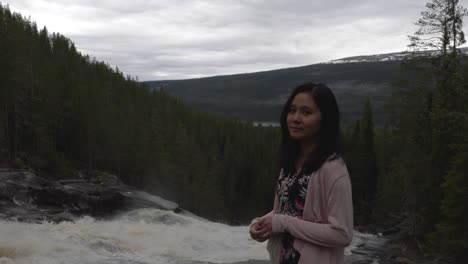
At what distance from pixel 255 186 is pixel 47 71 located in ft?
104

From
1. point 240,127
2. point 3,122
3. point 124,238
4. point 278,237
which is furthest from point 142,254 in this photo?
point 240,127

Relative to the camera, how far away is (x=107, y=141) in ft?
182

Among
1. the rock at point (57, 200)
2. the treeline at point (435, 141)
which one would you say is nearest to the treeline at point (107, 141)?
the rock at point (57, 200)

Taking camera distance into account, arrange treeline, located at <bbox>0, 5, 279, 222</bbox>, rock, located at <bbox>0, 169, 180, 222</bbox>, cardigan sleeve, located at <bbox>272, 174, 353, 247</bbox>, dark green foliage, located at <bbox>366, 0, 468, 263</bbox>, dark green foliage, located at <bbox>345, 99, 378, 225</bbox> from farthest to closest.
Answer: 1. dark green foliage, located at <bbox>345, 99, 378, 225</bbox>
2. treeline, located at <bbox>0, 5, 279, 222</bbox>
3. rock, located at <bbox>0, 169, 180, 222</bbox>
4. dark green foliage, located at <bbox>366, 0, 468, 263</bbox>
5. cardigan sleeve, located at <bbox>272, 174, 353, 247</bbox>

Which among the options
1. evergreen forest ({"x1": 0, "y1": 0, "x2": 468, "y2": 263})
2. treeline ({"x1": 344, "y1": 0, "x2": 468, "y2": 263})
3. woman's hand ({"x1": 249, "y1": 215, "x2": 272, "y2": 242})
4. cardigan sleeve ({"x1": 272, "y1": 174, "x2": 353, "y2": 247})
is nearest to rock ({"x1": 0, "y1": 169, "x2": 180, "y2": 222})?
evergreen forest ({"x1": 0, "y1": 0, "x2": 468, "y2": 263})

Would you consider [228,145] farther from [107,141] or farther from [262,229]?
[262,229]

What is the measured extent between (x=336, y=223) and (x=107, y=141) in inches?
2155

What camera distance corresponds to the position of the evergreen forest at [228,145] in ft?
84.9

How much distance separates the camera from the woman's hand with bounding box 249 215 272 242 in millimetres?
2932

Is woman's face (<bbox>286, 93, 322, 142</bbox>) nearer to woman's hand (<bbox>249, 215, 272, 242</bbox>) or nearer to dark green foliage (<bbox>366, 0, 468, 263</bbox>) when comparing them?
woman's hand (<bbox>249, 215, 272, 242</bbox>)

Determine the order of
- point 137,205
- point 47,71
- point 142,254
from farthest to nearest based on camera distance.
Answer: point 47,71 < point 137,205 < point 142,254

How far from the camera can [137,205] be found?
108 ft

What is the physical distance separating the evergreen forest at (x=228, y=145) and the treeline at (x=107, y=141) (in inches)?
5.0

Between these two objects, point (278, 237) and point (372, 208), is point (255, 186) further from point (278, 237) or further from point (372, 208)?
point (278, 237)
